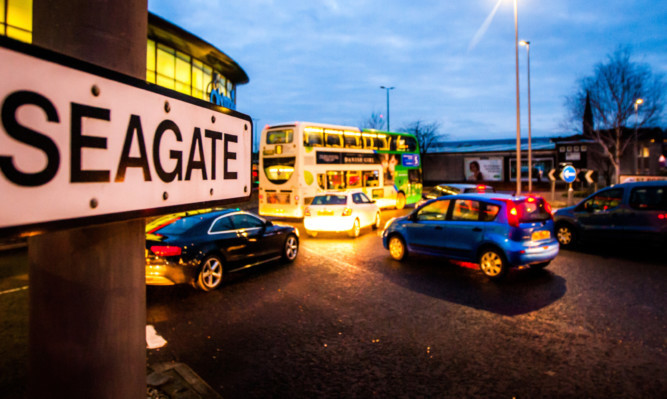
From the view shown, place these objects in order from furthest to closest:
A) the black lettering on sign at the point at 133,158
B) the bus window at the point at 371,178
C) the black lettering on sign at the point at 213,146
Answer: the bus window at the point at 371,178 < the black lettering on sign at the point at 213,146 < the black lettering on sign at the point at 133,158

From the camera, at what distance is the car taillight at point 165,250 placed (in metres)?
7.14

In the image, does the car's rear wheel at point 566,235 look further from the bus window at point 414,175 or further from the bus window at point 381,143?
the bus window at point 414,175

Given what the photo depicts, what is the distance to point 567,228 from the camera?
465 inches

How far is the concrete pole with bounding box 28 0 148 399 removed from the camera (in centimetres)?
137

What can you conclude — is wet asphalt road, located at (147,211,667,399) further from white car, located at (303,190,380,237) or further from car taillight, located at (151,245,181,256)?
white car, located at (303,190,380,237)

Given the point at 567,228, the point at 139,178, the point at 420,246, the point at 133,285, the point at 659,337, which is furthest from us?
the point at 567,228

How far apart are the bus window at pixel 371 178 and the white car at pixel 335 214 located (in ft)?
20.8

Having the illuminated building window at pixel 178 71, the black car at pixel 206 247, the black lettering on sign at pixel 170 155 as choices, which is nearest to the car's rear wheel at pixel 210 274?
the black car at pixel 206 247

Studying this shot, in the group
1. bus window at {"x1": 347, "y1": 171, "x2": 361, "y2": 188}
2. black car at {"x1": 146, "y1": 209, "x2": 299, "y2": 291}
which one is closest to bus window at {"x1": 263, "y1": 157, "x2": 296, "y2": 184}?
bus window at {"x1": 347, "y1": 171, "x2": 361, "y2": 188}

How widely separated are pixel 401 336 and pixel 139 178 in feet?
15.0

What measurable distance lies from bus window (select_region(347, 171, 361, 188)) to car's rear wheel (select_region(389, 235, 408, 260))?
31.8ft

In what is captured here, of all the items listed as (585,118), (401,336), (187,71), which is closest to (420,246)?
(401,336)

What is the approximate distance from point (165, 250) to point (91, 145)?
21.3ft

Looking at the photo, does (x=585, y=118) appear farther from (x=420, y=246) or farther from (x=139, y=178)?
(x=139, y=178)
